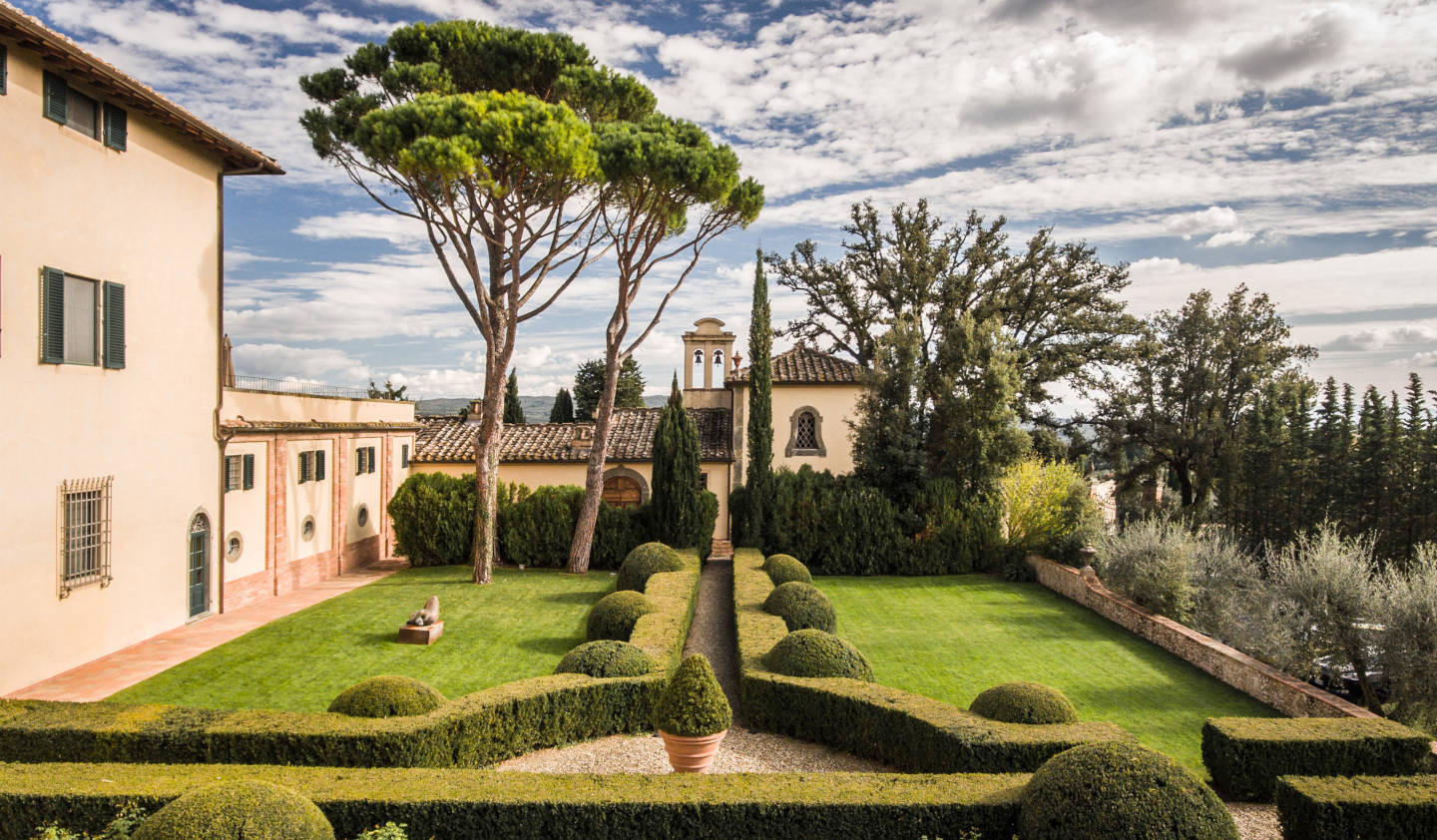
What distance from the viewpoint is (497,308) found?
66.9 ft

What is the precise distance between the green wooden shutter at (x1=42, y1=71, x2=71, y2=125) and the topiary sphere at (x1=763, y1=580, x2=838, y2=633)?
45.6ft

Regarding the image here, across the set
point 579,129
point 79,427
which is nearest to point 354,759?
point 79,427

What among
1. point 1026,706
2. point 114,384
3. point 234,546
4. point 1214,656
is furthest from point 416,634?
point 1214,656

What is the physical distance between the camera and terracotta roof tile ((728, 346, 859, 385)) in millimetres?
27750

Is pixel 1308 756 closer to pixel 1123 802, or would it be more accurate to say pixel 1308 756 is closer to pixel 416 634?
pixel 1123 802

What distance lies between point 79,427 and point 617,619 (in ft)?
29.2

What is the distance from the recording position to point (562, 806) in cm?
720

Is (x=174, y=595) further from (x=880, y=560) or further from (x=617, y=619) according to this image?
(x=880, y=560)

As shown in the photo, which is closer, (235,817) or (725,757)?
(235,817)

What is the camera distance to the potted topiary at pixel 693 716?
8625 millimetres

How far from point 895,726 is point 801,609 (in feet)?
16.6

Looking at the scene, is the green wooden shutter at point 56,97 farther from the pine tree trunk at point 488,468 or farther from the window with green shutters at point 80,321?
the pine tree trunk at point 488,468

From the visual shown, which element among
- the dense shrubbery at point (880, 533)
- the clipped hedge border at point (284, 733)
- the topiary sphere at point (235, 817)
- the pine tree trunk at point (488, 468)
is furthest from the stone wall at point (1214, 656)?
the pine tree trunk at point (488, 468)

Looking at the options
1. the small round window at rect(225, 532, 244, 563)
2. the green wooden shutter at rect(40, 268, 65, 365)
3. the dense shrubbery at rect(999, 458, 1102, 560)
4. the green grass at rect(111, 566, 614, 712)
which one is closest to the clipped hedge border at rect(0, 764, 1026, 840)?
the green grass at rect(111, 566, 614, 712)
